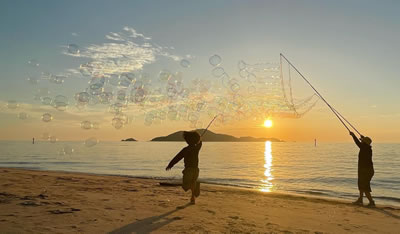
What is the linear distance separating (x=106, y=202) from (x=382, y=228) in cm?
837

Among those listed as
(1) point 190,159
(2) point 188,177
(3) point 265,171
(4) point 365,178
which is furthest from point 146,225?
(3) point 265,171

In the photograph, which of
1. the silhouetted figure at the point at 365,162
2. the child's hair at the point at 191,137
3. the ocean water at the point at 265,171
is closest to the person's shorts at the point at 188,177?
the child's hair at the point at 191,137

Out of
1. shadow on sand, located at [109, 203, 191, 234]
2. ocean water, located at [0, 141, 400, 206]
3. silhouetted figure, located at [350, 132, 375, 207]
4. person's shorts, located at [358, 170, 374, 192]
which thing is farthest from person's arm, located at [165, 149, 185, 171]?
ocean water, located at [0, 141, 400, 206]

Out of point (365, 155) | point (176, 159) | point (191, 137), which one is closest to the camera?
point (176, 159)

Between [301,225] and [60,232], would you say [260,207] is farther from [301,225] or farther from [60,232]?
[60,232]

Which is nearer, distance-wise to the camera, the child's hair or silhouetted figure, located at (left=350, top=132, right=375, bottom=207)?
the child's hair

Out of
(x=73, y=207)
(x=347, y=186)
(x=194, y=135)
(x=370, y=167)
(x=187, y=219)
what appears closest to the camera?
(x=187, y=219)

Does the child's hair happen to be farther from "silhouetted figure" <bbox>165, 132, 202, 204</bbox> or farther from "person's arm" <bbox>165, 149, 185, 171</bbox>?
"person's arm" <bbox>165, 149, 185, 171</bbox>

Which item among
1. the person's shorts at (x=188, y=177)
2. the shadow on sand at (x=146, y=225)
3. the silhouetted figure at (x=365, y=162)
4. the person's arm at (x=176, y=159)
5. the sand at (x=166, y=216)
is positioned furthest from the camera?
the silhouetted figure at (x=365, y=162)

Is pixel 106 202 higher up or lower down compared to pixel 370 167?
lower down

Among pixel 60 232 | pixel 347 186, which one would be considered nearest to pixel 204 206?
pixel 60 232

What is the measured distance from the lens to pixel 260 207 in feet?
37.5

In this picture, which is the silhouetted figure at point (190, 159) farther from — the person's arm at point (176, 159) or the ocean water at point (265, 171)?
the ocean water at point (265, 171)

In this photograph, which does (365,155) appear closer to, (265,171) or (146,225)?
(146,225)
